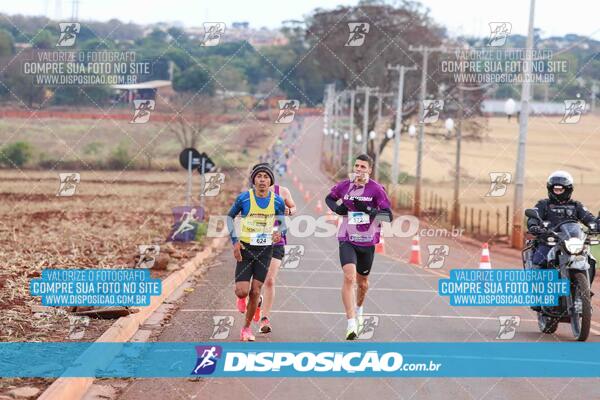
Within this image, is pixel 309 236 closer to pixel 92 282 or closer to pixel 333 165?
pixel 92 282

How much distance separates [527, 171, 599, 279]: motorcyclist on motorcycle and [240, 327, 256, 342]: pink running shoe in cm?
355

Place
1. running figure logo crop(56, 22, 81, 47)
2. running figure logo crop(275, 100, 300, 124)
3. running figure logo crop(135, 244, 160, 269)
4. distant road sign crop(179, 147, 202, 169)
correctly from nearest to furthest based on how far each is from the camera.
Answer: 1. running figure logo crop(135, 244, 160, 269)
2. running figure logo crop(56, 22, 81, 47)
3. running figure logo crop(275, 100, 300, 124)
4. distant road sign crop(179, 147, 202, 169)

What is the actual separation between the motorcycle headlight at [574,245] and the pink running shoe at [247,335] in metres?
3.70

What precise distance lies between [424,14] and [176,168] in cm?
2654

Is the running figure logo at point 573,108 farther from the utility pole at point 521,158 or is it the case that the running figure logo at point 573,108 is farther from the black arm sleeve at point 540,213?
the black arm sleeve at point 540,213

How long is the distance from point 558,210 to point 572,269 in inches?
39.4

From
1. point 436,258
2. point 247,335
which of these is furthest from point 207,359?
point 436,258

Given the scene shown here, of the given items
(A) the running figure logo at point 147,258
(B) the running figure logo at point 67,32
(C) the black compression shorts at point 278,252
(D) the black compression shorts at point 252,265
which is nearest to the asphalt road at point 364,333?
(D) the black compression shorts at point 252,265

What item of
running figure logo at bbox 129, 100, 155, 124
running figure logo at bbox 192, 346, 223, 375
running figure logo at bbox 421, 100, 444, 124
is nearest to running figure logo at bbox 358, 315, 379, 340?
running figure logo at bbox 192, 346, 223, 375

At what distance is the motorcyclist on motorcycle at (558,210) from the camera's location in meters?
13.8

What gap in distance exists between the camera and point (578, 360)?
1203 cm

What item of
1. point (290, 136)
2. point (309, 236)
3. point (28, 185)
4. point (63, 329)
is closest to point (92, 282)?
point (63, 329)

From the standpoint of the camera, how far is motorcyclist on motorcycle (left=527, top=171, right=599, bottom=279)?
45.3 ft

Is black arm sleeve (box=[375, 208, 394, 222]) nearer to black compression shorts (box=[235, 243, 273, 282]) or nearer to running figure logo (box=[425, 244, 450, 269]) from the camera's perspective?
black compression shorts (box=[235, 243, 273, 282])
